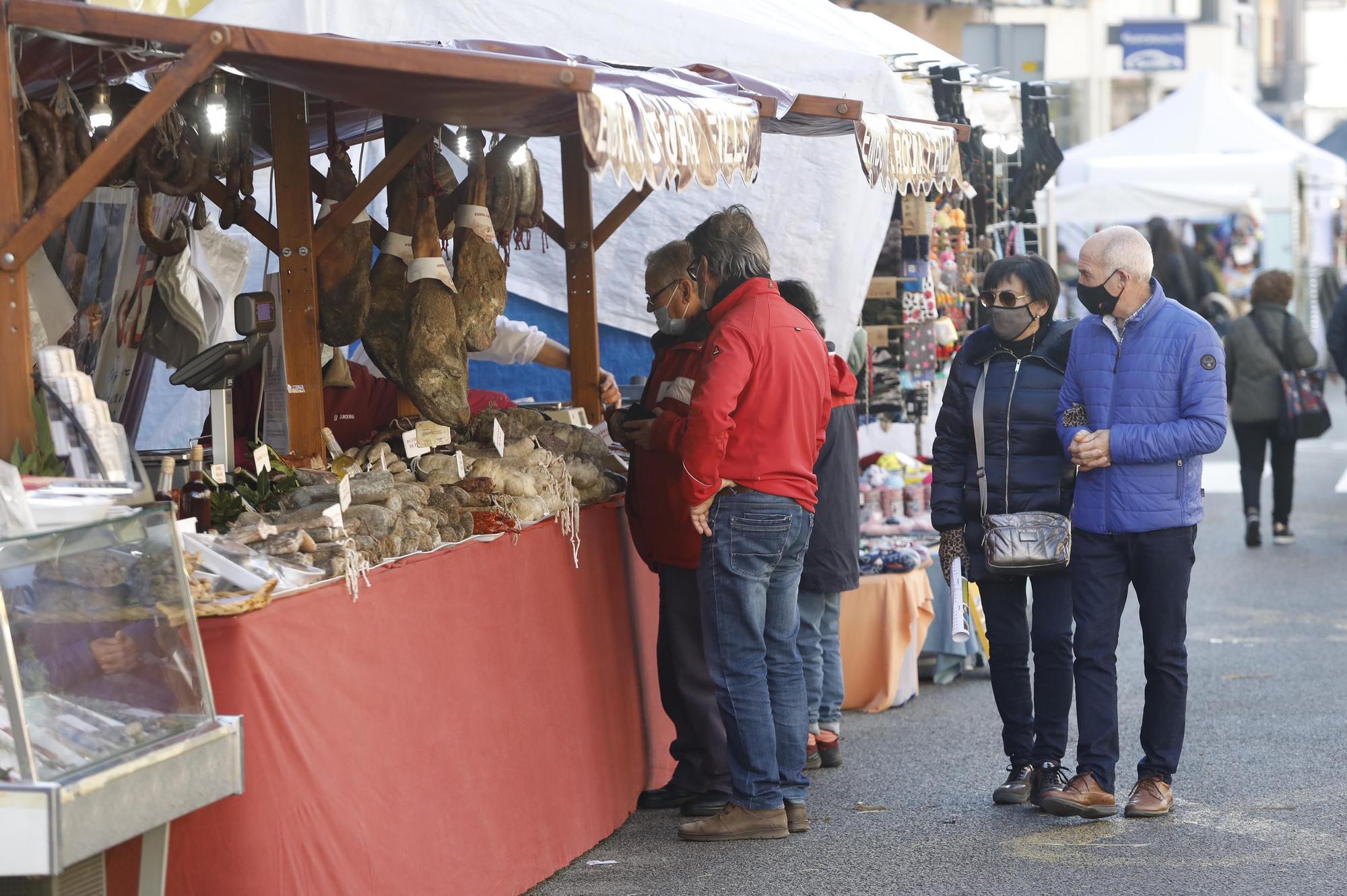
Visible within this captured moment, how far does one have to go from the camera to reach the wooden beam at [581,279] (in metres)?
6.49

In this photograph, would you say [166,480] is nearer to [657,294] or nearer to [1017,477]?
[657,294]

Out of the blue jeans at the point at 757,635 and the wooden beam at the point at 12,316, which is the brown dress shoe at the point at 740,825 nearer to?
the blue jeans at the point at 757,635

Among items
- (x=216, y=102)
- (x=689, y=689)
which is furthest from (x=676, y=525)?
(x=216, y=102)

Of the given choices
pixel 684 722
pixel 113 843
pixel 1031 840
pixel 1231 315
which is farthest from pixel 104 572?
pixel 1231 315

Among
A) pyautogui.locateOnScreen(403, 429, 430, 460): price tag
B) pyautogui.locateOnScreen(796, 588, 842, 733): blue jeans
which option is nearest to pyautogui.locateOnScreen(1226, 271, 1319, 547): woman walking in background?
pyautogui.locateOnScreen(796, 588, 842, 733): blue jeans

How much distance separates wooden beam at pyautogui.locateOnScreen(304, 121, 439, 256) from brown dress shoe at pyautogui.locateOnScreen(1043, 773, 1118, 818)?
9.82ft

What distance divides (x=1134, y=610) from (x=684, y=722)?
4.88m

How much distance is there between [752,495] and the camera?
5.14 m

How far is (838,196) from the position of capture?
8164 mm

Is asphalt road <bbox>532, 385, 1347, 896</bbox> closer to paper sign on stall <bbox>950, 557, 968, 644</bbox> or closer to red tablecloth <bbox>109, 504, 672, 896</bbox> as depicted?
red tablecloth <bbox>109, 504, 672, 896</bbox>

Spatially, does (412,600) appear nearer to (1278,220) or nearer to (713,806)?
(713,806)

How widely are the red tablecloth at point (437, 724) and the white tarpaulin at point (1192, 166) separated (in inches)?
492

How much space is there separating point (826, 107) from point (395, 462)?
6.09 feet

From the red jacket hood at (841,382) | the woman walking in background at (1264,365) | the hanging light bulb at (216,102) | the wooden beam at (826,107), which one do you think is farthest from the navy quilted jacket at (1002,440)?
the woman walking in background at (1264,365)
